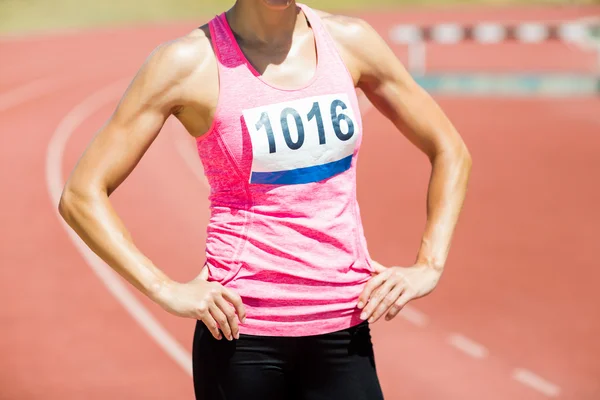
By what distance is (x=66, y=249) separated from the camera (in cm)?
972

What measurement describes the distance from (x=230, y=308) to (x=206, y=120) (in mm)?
443

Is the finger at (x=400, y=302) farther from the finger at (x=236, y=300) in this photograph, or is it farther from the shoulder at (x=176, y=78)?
the shoulder at (x=176, y=78)

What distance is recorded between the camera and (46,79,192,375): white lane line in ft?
24.6

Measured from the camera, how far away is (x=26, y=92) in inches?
750

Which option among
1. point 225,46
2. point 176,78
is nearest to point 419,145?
point 225,46

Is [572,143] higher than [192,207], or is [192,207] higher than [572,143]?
[572,143]

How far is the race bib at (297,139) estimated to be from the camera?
2465 mm

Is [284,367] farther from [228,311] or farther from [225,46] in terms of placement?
[225,46]

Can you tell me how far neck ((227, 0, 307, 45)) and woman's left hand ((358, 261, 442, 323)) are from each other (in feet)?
2.04

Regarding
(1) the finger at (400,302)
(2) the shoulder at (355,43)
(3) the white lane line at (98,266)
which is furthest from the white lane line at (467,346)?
(2) the shoulder at (355,43)

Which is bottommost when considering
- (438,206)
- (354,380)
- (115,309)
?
(115,309)

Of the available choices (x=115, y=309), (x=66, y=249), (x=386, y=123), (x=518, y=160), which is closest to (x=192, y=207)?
(x=66, y=249)

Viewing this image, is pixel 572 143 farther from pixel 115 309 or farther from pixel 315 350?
pixel 315 350

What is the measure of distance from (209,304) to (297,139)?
1.42ft
